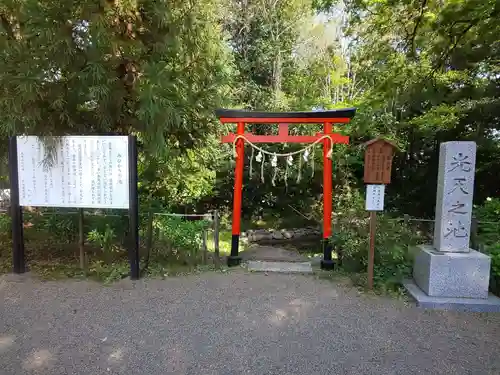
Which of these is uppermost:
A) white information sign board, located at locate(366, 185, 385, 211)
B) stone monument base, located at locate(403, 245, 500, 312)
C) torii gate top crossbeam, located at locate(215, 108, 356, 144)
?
torii gate top crossbeam, located at locate(215, 108, 356, 144)

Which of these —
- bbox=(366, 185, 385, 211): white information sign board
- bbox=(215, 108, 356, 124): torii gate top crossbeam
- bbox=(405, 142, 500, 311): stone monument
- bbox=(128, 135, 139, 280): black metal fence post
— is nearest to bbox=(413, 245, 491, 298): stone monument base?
bbox=(405, 142, 500, 311): stone monument

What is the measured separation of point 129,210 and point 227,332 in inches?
85.5

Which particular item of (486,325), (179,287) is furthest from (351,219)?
(179,287)

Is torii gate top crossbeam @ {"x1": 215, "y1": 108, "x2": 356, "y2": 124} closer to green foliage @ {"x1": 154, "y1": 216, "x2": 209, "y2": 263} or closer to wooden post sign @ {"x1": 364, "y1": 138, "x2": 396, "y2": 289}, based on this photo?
wooden post sign @ {"x1": 364, "y1": 138, "x2": 396, "y2": 289}

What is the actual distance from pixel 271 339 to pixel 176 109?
2.99 meters

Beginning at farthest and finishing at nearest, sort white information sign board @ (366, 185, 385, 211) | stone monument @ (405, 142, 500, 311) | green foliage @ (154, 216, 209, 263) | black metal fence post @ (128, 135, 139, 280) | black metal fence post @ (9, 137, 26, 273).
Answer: green foliage @ (154, 216, 209, 263) → black metal fence post @ (9, 137, 26, 273) → black metal fence post @ (128, 135, 139, 280) → white information sign board @ (366, 185, 385, 211) → stone monument @ (405, 142, 500, 311)

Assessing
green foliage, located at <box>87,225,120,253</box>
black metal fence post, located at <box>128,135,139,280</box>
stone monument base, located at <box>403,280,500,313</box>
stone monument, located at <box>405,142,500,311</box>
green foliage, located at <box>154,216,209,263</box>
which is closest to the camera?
stone monument base, located at <box>403,280,500,313</box>

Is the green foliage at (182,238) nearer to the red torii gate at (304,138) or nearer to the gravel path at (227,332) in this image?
the red torii gate at (304,138)

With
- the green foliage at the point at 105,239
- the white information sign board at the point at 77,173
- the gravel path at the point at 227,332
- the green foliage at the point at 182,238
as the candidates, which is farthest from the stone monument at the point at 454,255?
the green foliage at the point at 105,239

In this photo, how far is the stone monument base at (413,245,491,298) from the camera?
12.4ft

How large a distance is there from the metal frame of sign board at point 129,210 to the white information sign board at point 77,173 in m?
0.06

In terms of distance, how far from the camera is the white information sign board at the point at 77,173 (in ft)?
14.5

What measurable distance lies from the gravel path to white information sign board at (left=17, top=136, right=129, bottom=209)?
1.11 meters

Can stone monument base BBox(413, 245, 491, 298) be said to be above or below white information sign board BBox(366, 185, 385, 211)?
below
